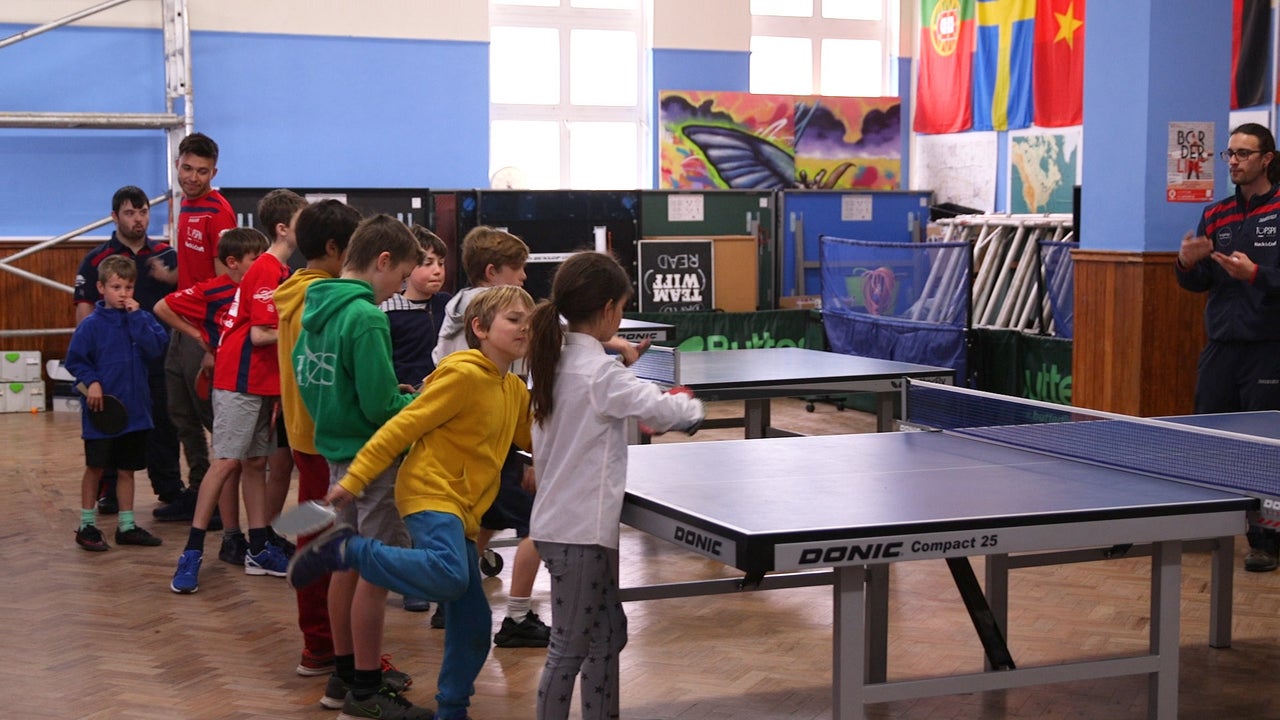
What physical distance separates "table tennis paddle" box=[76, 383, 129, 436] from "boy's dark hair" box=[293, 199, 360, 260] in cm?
226

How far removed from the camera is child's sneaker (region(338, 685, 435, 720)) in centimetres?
368

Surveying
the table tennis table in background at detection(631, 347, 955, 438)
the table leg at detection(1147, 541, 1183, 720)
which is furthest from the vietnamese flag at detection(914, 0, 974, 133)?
the table leg at detection(1147, 541, 1183, 720)

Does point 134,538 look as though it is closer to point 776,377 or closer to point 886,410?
point 776,377

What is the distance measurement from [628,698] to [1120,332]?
373cm

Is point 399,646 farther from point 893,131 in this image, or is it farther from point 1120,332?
point 893,131

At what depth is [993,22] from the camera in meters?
12.6

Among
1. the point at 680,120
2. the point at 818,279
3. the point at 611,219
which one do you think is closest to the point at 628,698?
the point at 611,219

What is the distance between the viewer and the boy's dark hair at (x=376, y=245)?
369 centimetres

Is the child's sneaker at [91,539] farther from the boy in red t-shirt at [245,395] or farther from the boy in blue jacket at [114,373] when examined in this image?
the boy in red t-shirt at [245,395]

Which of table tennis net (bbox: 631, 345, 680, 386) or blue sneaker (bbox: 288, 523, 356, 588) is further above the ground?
table tennis net (bbox: 631, 345, 680, 386)

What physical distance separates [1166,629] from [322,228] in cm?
251

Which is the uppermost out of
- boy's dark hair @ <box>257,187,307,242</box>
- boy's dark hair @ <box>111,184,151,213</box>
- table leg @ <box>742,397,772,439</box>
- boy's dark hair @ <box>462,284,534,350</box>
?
boy's dark hair @ <box>111,184,151,213</box>

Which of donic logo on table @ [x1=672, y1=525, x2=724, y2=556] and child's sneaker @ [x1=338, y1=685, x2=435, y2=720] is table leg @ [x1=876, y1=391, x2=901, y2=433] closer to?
child's sneaker @ [x1=338, y1=685, x2=435, y2=720]

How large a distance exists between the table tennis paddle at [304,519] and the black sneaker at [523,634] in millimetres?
1462
